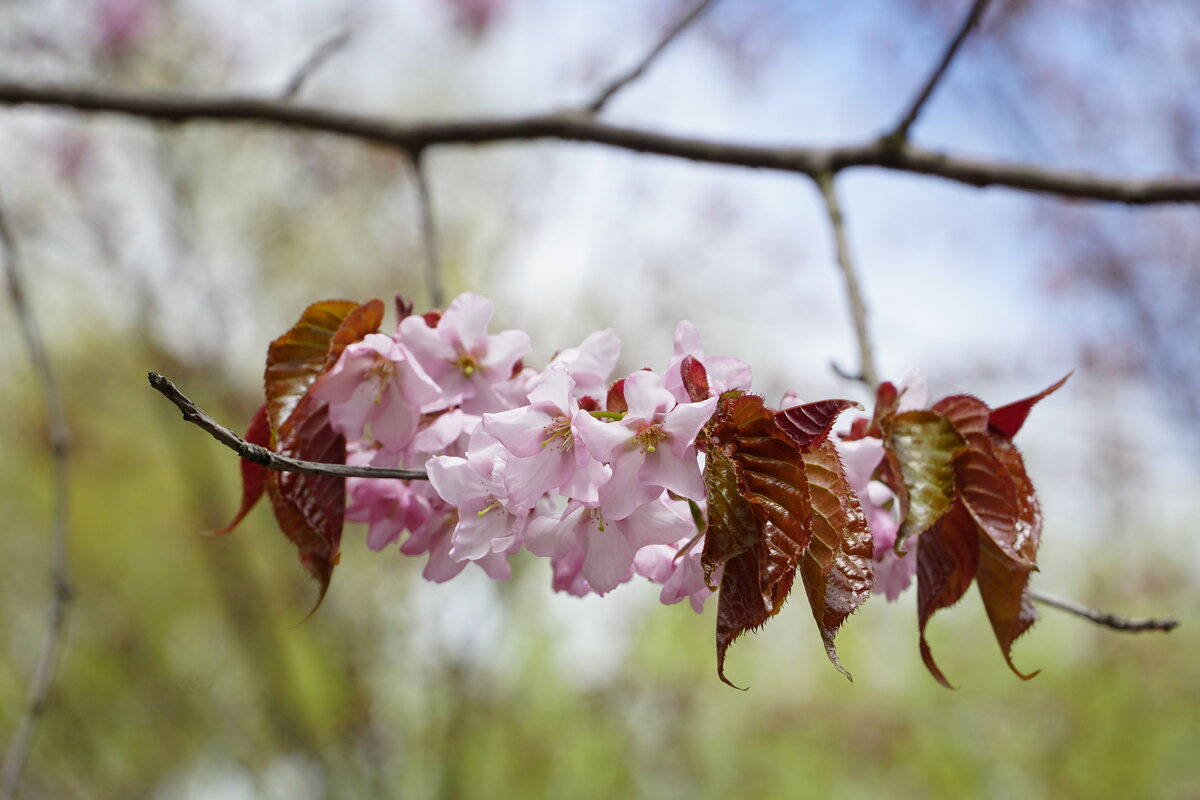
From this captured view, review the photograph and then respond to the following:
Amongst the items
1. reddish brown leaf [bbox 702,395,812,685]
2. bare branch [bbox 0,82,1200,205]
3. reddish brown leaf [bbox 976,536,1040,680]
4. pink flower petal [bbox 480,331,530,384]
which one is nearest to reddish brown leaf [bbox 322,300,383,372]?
pink flower petal [bbox 480,331,530,384]

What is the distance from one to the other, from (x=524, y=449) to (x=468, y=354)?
0.21 m

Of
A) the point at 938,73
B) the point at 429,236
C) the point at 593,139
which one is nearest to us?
the point at 938,73

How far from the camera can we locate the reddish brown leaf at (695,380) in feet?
2.10

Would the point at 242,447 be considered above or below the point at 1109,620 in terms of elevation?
above

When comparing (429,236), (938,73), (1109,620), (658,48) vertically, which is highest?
(658,48)

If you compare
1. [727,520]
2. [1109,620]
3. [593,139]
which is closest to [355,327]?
[727,520]

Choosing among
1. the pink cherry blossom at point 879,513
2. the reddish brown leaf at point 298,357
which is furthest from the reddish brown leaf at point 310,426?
the pink cherry blossom at point 879,513

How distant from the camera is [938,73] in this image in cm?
124

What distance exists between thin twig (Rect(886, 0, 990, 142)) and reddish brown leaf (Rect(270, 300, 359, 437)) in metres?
0.95

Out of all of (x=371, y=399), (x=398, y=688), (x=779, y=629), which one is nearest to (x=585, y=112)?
(x=371, y=399)

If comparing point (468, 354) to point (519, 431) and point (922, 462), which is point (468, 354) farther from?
point (922, 462)

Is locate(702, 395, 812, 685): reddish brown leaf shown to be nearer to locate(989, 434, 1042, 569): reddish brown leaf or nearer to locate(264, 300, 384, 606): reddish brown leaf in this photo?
locate(989, 434, 1042, 569): reddish brown leaf

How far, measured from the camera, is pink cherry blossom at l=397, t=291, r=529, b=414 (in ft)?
2.61

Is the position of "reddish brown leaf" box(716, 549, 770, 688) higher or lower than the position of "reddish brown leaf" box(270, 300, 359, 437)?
lower
